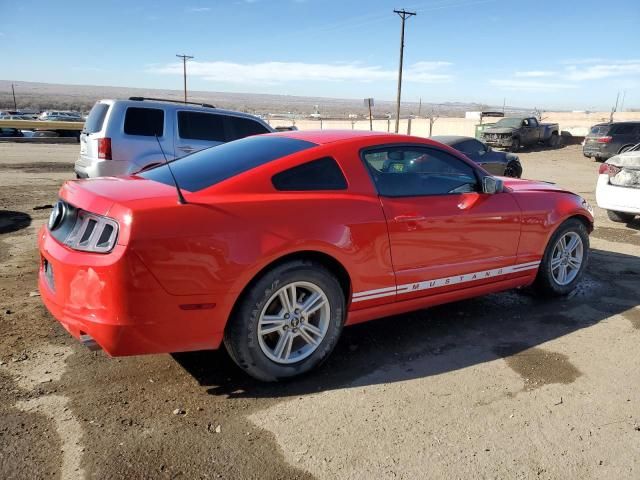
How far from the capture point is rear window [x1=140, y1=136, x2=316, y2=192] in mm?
3260

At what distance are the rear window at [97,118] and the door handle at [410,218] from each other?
6097 millimetres

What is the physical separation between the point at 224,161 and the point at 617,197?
6904mm

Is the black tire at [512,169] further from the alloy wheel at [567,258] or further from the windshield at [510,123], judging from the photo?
the windshield at [510,123]

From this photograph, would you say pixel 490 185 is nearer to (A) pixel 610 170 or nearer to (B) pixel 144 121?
(A) pixel 610 170

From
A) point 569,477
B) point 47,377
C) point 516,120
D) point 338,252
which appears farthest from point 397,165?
point 516,120

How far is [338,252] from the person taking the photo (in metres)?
3.29

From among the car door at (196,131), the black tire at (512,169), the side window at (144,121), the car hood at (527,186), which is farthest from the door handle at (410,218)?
the black tire at (512,169)

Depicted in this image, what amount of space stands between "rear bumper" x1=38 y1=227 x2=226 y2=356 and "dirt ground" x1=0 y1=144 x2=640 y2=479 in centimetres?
42

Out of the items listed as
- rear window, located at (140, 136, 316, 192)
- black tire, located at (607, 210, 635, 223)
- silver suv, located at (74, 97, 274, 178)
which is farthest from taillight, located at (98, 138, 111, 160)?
black tire, located at (607, 210, 635, 223)

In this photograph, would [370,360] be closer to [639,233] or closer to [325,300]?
[325,300]

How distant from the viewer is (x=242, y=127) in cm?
895

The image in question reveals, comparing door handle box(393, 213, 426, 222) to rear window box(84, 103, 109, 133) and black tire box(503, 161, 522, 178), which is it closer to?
rear window box(84, 103, 109, 133)

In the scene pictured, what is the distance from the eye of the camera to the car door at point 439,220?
3.66 m

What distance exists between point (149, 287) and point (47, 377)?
1.15 metres
